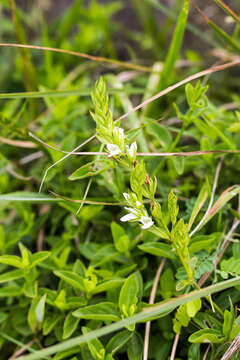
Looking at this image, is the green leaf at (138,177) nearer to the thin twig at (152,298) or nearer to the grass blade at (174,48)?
the thin twig at (152,298)

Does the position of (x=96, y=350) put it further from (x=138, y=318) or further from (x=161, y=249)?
(x=161, y=249)

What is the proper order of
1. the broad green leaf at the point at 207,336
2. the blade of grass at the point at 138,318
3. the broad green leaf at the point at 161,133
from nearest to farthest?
1. the blade of grass at the point at 138,318
2. the broad green leaf at the point at 207,336
3. the broad green leaf at the point at 161,133

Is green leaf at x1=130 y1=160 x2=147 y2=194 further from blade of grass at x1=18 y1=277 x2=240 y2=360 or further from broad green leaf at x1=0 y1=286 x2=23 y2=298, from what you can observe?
broad green leaf at x1=0 y1=286 x2=23 y2=298

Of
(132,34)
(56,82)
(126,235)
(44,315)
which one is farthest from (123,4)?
(44,315)

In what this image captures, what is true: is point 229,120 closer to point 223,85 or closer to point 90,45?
point 223,85

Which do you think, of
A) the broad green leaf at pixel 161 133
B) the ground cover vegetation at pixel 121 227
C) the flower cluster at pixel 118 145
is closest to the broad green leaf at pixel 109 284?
the ground cover vegetation at pixel 121 227

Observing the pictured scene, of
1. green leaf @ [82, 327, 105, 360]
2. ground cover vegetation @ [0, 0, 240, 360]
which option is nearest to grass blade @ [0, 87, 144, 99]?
ground cover vegetation @ [0, 0, 240, 360]

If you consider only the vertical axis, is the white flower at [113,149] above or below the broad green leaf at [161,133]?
above

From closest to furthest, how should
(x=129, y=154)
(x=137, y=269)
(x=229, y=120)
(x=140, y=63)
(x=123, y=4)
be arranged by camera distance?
(x=129, y=154) → (x=137, y=269) → (x=229, y=120) → (x=140, y=63) → (x=123, y=4)

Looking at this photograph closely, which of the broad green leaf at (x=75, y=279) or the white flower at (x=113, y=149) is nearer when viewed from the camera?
the white flower at (x=113, y=149)
